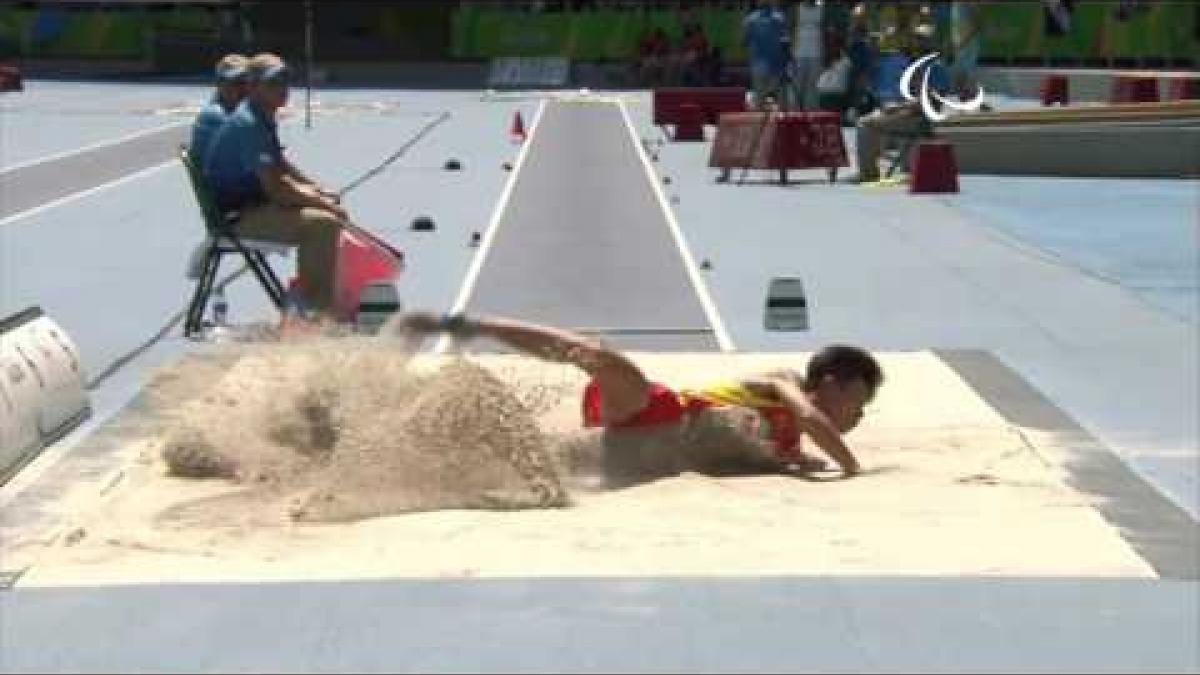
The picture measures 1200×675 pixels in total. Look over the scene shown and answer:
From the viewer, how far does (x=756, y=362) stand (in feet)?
37.2

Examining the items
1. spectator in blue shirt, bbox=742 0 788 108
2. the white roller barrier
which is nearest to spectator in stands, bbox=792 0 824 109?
spectator in blue shirt, bbox=742 0 788 108

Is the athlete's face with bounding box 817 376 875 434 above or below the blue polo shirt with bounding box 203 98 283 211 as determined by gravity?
below

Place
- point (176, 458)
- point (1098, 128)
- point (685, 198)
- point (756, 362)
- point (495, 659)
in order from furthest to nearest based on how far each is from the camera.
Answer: point (1098, 128) < point (685, 198) < point (756, 362) < point (176, 458) < point (495, 659)

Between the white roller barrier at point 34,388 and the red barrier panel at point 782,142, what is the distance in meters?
15.5

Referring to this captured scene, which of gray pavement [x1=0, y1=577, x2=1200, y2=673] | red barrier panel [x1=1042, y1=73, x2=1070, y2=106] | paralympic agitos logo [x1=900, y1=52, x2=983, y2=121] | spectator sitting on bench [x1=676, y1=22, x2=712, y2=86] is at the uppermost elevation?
gray pavement [x1=0, y1=577, x2=1200, y2=673]

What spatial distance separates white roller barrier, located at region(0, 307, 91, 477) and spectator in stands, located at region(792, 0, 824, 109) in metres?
21.8

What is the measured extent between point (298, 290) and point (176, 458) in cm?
367

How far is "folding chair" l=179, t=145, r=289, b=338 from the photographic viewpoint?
12.5m

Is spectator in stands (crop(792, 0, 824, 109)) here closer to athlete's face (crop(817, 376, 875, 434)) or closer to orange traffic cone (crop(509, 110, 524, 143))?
orange traffic cone (crop(509, 110, 524, 143))

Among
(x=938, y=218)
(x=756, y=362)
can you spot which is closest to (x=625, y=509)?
(x=756, y=362)

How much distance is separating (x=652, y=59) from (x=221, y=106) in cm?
4084

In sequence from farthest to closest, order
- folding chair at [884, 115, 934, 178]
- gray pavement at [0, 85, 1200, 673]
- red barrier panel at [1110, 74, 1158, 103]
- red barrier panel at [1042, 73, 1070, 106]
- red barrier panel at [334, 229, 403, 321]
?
1. red barrier panel at [1042, 73, 1070, 106]
2. red barrier panel at [1110, 74, 1158, 103]
3. folding chair at [884, 115, 934, 178]
4. red barrier panel at [334, 229, 403, 321]
5. gray pavement at [0, 85, 1200, 673]

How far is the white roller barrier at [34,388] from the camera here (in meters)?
8.75

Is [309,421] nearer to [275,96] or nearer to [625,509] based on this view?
[625,509]
